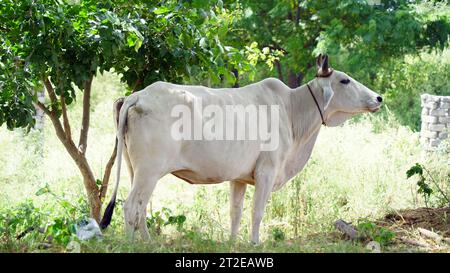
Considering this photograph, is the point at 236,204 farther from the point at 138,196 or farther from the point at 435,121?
the point at 435,121

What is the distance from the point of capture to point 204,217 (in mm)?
7137

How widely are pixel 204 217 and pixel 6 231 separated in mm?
3006

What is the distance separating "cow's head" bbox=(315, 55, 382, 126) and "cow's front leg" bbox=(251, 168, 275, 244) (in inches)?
32.9

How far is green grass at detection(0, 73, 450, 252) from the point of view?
4449mm

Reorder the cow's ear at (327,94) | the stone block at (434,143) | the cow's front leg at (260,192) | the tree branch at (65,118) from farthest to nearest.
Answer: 1. the stone block at (434,143)
2. the cow's ear at (327,94)
3. the tree branch at (65,118)
4. the cow's front leg at (260,192)

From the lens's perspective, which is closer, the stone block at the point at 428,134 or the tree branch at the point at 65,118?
the tree branch at the point at 65,118

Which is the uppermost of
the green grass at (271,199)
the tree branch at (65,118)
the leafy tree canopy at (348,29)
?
the leafy tree canopy at (348,29)

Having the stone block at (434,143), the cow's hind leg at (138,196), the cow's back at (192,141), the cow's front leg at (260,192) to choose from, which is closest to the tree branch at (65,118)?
the cow's back at (192,141)

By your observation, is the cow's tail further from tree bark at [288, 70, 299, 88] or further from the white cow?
tree bark at [288, 70, 299, 88]

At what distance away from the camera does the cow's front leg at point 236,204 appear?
19.1 feet

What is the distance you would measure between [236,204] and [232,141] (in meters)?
0.81

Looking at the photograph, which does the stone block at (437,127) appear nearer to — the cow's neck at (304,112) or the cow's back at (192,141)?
the cow's neck at (304,112)

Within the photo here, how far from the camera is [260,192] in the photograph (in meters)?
5.48

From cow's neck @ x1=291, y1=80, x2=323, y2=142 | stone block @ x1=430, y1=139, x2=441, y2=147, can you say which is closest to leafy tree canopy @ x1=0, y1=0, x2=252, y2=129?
cow's neck @ x1=291, y1=80, x2=323, y2=142
